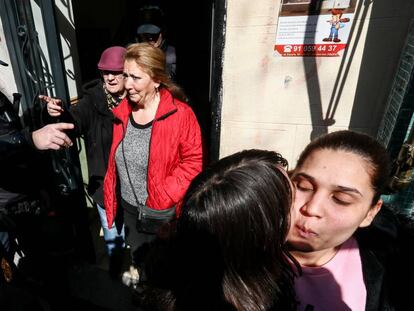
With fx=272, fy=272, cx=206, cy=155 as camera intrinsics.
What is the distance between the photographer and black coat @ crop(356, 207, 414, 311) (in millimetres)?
1162

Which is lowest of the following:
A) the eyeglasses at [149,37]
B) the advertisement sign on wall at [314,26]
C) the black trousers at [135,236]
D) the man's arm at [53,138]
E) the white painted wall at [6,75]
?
the black trousers at [135,236]

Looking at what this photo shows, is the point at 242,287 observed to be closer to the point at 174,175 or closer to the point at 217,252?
the point at 217,252

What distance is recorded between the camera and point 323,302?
3.54ft

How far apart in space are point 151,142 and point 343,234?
4.67 ft

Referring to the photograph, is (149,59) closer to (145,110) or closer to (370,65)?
(145,110)

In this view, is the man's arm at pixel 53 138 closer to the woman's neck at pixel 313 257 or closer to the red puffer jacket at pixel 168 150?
the red puffer jacket at pixel 168 150

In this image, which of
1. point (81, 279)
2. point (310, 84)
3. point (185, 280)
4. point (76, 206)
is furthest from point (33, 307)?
point (310, 84)

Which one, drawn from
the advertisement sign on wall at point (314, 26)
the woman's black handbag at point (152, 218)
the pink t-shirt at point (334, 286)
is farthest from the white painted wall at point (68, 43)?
the pink t-shirt at point (334, 286)

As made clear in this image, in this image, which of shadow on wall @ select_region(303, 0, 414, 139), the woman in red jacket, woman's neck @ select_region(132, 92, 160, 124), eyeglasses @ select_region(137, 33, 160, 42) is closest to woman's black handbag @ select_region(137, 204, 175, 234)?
the woman in red jacket

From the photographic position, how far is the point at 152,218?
7.32 feet

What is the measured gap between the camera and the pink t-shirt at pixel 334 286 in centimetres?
108

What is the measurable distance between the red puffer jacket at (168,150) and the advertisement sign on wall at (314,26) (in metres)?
1.15

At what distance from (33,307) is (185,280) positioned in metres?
0.98

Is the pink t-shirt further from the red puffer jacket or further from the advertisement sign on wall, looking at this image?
the advertisement sign on wall
